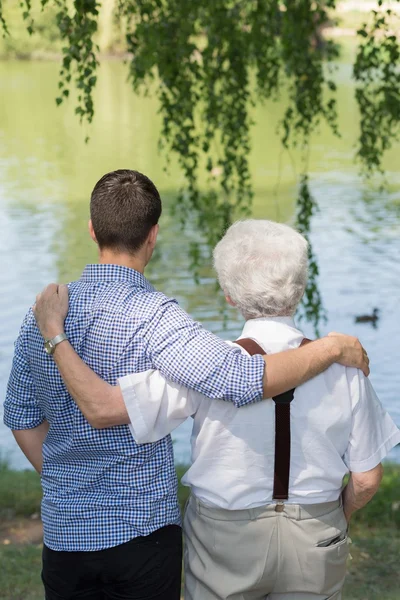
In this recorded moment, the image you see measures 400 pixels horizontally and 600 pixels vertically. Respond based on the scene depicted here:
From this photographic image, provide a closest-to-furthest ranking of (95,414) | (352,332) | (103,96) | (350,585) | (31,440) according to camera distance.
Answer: (95,414) < (31,440) < (350,585) < (352,332) < (103,96)

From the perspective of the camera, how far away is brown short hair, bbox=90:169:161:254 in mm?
2359

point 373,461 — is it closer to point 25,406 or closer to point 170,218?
point 25,406

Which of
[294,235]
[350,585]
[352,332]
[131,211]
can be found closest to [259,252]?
[294,235]

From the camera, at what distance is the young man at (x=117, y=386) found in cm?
227

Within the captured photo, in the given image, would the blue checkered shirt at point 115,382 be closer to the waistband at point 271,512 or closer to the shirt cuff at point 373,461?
the waistband at point 271,512

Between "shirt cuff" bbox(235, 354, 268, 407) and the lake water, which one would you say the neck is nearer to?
"shirt cuff" bbox(235, 354, 268, 407)

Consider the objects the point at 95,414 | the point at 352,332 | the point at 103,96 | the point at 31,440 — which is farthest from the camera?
the point at 103,96

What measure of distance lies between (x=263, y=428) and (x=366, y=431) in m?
0.25

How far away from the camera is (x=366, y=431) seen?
238cm

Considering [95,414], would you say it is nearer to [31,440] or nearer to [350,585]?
[31,440]

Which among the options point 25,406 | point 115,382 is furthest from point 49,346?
point 25,406

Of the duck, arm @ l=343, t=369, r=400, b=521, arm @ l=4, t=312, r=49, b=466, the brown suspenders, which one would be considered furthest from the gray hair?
the duck

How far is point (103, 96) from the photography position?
97.4ft

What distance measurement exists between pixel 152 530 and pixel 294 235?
2.48ft
